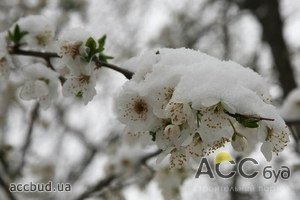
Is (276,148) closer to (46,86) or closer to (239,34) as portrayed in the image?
(46,86)

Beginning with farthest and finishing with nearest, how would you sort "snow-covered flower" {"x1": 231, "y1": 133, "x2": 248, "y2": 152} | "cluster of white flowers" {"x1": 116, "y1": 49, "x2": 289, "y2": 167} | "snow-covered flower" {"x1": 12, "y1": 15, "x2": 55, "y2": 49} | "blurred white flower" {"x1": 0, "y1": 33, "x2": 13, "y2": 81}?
"snow-covered flower" {"x1": 12, "y1": 15, "x2": 55, "y2": 49}
"blurred white flower" {"x1": 0, "y1": 33, "x2": 13, "y2": 81}
"snow-covered flower" {"x1": 231, "y1": 133, "x2": 248, "y2": 152}
"cluster of white flowers" {"x1": 116, "y1": 49, "x2": 289, "y2": 167}

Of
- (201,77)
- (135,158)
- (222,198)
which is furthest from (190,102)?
(222,198)

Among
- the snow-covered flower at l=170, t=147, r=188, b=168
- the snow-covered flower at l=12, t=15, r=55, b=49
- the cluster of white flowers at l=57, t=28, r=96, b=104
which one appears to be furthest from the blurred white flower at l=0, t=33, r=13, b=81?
the snow-covered flower at l=170, t=147, r=188, b=168

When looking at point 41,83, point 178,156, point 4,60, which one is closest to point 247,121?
point 178,156

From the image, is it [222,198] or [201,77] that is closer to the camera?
[201,77]

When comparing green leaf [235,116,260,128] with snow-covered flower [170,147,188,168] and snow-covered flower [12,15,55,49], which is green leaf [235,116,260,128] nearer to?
snow-covered flower [170,147,188,168]

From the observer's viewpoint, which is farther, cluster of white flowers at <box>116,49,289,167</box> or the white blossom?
the white blossom

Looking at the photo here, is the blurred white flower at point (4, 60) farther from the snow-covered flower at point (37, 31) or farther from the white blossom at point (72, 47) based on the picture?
the white blossom at point (72, 47)

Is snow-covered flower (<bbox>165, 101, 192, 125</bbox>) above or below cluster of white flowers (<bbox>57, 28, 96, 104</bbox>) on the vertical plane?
below
